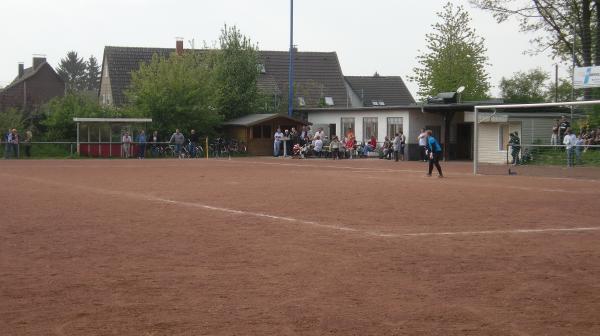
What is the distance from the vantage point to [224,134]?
178 ft

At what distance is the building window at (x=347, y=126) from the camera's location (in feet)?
165

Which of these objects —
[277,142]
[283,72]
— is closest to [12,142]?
[277,142]

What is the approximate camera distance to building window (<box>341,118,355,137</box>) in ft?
165

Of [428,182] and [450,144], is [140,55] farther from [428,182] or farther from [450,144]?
[428,182]

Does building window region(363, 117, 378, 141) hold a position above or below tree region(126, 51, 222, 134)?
below

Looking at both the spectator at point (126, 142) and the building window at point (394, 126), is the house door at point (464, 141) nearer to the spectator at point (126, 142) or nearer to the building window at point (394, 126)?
the building window at point (394, 126)

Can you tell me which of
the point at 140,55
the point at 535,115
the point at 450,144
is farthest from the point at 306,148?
the point at 140,55

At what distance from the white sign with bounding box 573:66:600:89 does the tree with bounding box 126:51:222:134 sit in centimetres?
2199

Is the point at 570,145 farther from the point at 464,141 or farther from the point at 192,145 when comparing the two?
the point at 192,145

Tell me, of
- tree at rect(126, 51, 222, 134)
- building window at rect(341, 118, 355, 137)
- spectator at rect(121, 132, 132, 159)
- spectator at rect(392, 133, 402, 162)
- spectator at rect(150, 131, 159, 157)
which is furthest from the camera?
building window at rect(341, 118, 355, 137)

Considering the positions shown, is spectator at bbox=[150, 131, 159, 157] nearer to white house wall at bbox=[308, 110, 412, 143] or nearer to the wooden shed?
the wooden shed

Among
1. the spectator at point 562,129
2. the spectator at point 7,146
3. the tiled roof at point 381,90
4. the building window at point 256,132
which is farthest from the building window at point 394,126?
the tiled roof at point 381,90

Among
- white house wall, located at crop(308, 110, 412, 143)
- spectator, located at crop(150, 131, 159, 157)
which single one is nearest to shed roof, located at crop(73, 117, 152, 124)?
spectator, located at crop(150, 131, 159, 157)

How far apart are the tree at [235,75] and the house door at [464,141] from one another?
602 inches
